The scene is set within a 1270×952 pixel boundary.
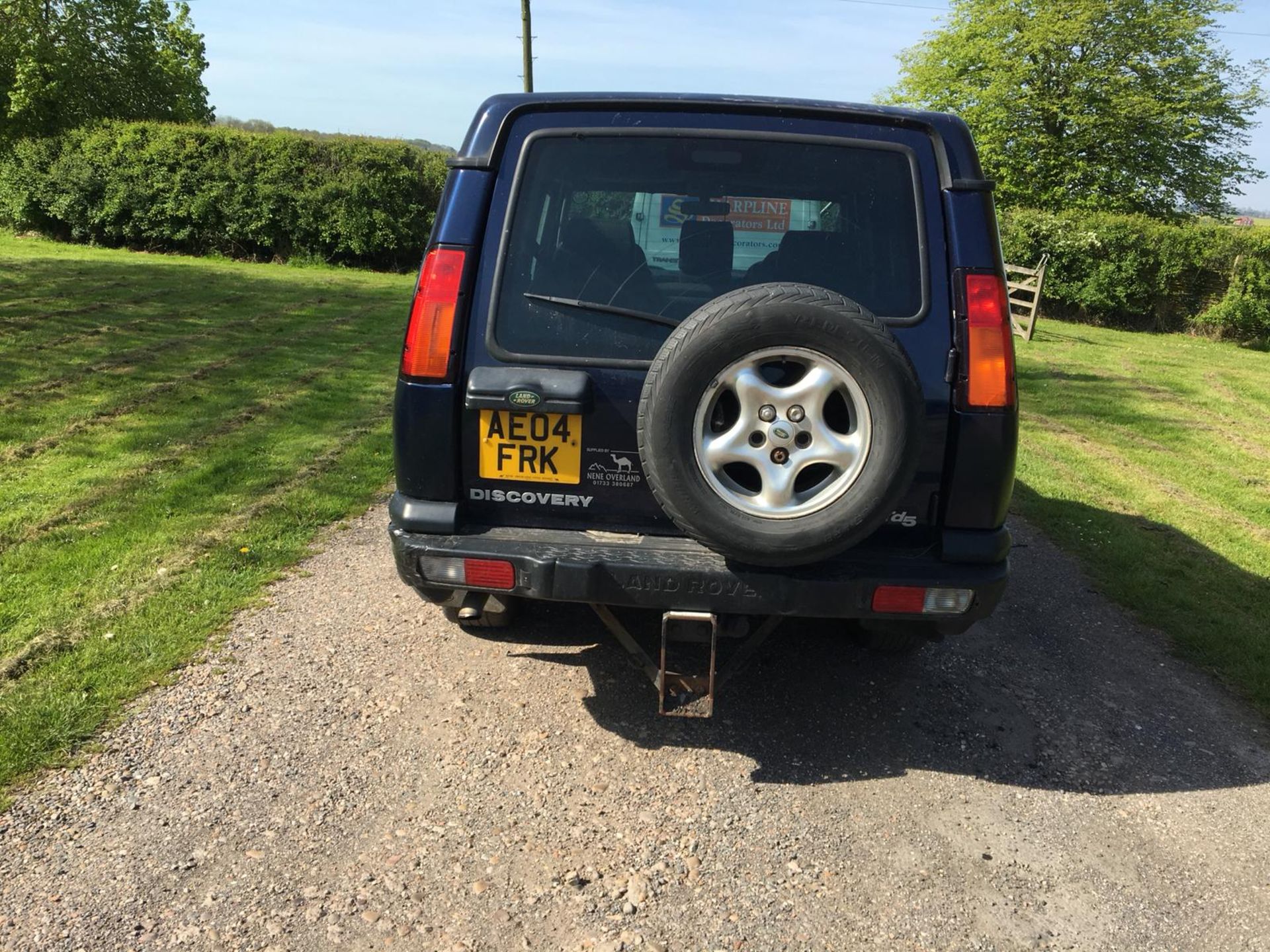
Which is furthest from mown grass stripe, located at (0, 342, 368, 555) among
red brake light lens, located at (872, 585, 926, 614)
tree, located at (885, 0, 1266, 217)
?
tree, located at (885, 0, 1266, 217)

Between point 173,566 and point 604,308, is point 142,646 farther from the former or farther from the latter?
point 604,308

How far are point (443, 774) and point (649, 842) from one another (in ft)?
2.32

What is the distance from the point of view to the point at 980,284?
112 inches

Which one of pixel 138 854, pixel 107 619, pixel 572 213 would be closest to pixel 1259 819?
pixel 572 213

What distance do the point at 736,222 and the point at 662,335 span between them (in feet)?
1.65

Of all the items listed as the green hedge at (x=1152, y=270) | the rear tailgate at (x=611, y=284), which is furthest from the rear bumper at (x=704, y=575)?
the green hedge at (x=1152, y=270)

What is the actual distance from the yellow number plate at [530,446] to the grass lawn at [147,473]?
62.5 inches

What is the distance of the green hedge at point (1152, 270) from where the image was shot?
18.5m

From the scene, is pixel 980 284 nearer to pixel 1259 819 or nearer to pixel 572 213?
pixel 572 213

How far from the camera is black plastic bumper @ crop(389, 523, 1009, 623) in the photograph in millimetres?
2762

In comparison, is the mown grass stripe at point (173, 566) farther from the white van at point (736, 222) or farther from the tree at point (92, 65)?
the tree at point (92, 65)

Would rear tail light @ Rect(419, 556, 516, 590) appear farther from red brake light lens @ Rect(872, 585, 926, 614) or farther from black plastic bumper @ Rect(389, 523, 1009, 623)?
red brake light lens @ Rect(872, 585, 926, 614)

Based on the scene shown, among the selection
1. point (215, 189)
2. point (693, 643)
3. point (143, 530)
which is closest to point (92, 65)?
point (215, 189)

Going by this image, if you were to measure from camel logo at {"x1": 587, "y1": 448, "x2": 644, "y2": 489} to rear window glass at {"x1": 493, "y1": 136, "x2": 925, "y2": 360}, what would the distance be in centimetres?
30
